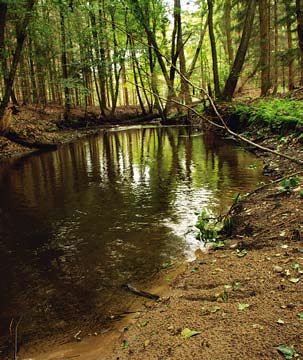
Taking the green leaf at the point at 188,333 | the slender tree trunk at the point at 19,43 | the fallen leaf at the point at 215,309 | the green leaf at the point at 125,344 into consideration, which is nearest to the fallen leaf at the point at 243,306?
the fallen leaf at the point at 215,309

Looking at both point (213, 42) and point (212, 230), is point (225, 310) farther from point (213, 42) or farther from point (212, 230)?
point (213, 42)

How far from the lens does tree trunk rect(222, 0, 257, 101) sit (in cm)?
1480

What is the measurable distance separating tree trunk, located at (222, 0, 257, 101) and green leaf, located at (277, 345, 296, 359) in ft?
49.2

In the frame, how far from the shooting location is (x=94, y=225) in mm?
5473

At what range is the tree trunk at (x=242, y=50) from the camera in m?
14.8

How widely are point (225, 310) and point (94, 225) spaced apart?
335cm

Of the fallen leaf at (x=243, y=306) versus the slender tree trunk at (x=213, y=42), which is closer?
the fallen leaf at (x=243, y=306)

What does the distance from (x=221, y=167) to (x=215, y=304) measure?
6.60m

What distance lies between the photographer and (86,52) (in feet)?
81.7

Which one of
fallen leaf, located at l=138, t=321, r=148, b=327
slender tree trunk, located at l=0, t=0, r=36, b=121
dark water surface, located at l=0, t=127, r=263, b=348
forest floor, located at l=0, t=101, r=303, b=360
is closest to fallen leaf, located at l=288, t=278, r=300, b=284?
forest floor, located at l=0, t=101, r=303, b=360

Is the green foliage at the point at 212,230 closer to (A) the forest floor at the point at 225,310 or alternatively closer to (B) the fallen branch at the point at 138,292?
(A) the forest floor at the point at 225,310

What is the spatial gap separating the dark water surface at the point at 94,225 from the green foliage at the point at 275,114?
1.55m

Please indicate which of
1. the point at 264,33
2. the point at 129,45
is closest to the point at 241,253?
the point at 264,33

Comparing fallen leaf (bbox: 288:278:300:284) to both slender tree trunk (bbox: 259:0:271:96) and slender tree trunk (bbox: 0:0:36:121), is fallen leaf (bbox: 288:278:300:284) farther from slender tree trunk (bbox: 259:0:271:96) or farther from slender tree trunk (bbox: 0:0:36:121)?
slender tree trunk (bbox: 0:0:36:121)
